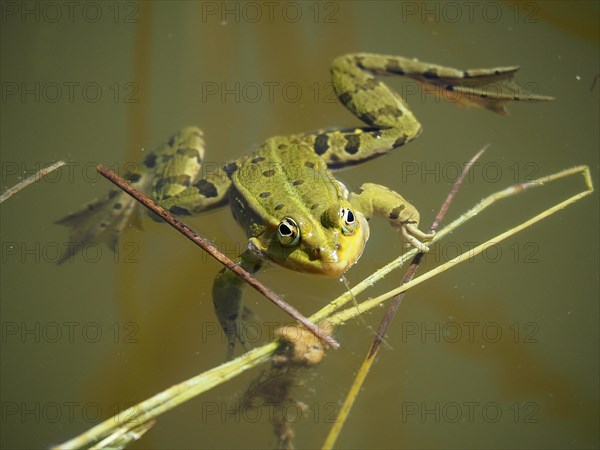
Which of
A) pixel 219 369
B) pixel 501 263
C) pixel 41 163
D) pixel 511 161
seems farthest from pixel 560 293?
pixel 41 163

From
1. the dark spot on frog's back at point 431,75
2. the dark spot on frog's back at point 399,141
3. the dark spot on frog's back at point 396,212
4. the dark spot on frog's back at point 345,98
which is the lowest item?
the dark spot on frog's back at point 396,212

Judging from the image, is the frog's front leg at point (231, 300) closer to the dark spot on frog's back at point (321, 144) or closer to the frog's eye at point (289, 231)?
the frog's eye at point (289, 231)

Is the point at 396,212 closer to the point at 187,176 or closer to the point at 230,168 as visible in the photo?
the point at 230,168

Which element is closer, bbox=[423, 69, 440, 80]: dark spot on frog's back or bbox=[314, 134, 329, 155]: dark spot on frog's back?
bbox=[314, 134, 329, 155]: dark spot on frog's back

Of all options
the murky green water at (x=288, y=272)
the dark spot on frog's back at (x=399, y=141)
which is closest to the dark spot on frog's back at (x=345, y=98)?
the murky green water at (x=288, y=272)

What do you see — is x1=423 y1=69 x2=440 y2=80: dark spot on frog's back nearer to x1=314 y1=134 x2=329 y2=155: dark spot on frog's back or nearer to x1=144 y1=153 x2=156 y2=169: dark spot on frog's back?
x1=314 y1=134 x2=329 y2=155: dark spot on frog's back

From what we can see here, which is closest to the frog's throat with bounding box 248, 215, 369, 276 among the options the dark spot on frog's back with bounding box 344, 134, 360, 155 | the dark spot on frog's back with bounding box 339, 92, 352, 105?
the dark spot on frog's back with bounding box 344, 134, 360, 155

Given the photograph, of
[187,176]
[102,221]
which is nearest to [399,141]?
[187,176]
